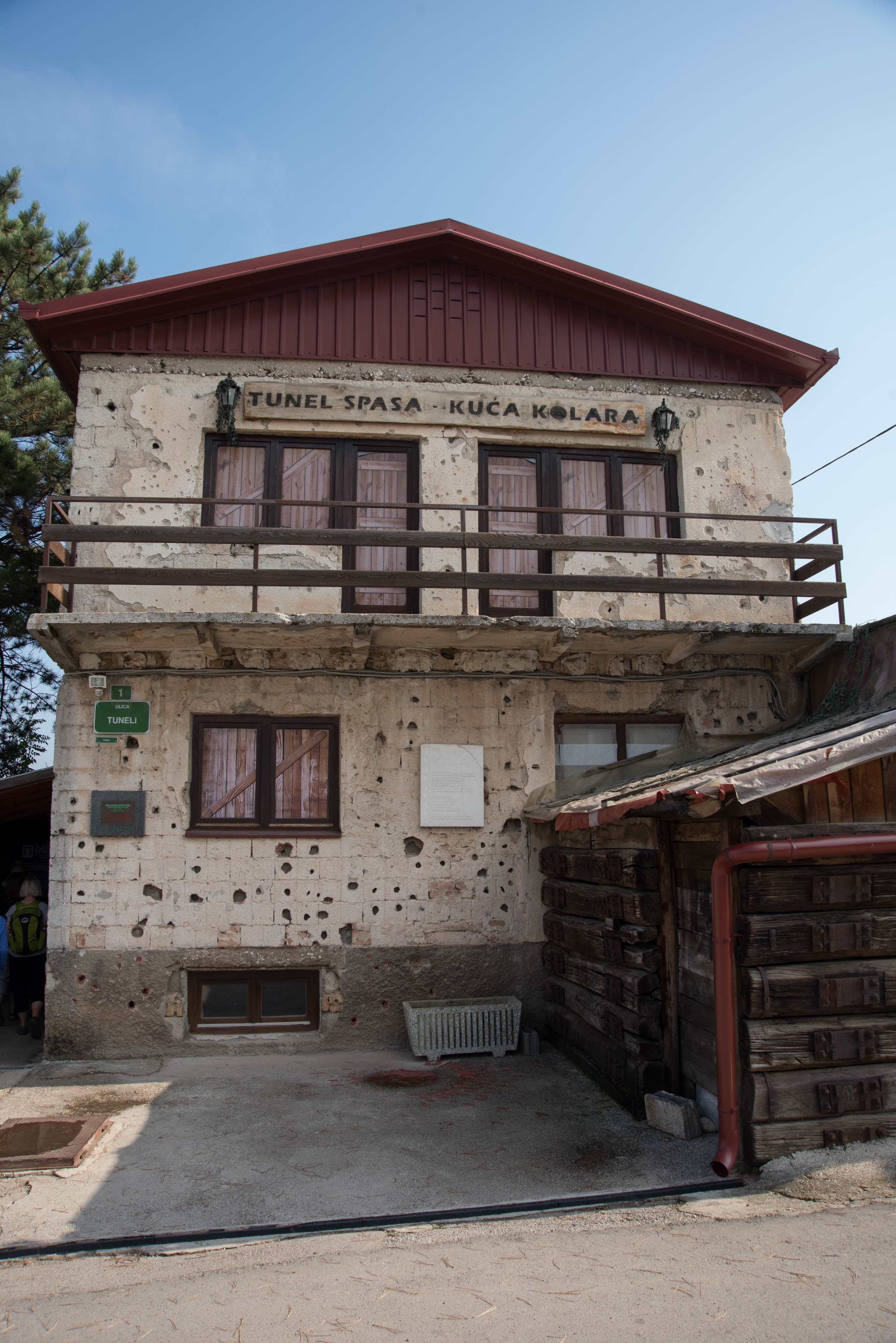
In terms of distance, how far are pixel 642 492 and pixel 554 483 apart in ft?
3.59

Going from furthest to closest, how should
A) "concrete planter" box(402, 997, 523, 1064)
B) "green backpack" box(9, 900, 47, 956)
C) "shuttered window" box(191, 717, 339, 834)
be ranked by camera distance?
"green backpack" box(9, 900, 47, 956), "shuttered window" box(191, 717, 339, 834), "concrete planter" box(402, 997, 523, 1064)

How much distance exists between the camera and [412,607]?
9648 millimetres

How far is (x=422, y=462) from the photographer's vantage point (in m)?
9.86

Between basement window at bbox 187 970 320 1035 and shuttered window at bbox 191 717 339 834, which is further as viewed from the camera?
shuttered window at bbox 191 717 339 834

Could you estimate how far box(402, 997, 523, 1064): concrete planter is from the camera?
8109mm

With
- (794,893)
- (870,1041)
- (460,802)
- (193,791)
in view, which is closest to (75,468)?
(193,791)

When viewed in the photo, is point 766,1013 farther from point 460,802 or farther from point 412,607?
point 412,607

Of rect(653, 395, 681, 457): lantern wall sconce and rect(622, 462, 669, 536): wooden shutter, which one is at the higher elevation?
rect(653, 395, 681, 457): lantern wall sconce

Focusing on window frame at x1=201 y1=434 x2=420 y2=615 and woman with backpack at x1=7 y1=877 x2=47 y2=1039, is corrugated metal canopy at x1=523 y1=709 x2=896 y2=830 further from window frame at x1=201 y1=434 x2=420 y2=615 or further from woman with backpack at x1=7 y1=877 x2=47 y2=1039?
woman with backpack at x1=7 y1=877 x2=47 y2=1039

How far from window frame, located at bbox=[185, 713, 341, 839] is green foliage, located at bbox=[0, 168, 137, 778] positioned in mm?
6635

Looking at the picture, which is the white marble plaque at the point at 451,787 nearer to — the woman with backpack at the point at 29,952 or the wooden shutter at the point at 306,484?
the wooden shutter at the point at 306,484

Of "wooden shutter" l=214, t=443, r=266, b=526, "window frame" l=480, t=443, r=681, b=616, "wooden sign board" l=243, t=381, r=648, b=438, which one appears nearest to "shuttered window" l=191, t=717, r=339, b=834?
"wooden shutter" l=214, t=443, r=266, b=526

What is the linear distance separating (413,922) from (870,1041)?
4.58 metres

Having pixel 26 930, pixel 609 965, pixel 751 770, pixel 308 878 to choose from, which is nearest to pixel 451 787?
pixel 308 878
